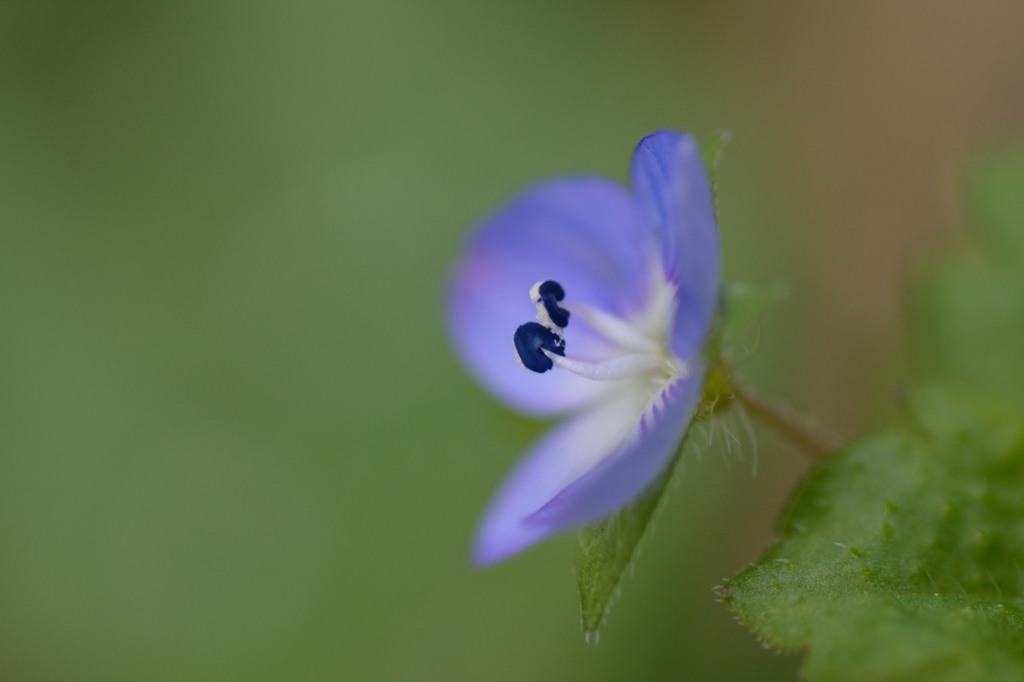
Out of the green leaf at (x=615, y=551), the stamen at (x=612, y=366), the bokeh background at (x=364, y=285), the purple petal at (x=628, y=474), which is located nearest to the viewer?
the purple petal at (x=628, y=474)

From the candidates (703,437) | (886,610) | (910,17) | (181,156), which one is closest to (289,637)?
(181,156)

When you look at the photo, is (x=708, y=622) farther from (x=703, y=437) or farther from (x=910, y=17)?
(x=910, y=17)

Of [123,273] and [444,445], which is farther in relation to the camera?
[123,273]

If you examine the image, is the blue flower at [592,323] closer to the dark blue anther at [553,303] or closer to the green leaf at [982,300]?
the dark blue anther at [553,303]

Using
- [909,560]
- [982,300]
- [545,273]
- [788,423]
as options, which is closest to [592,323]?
[545,273]

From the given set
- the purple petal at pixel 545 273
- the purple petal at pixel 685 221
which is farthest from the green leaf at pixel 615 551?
the purple petal at pixel 545 273
